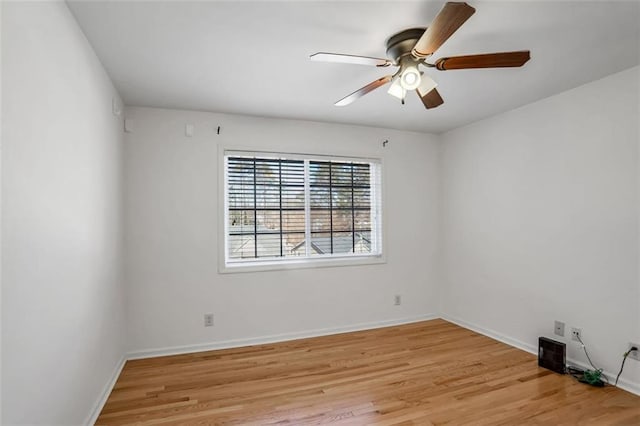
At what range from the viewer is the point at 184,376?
269cm

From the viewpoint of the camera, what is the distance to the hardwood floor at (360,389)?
212cm

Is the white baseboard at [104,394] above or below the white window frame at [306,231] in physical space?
below

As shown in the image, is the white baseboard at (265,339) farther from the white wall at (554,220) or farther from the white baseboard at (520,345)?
the white wall at (554,220)

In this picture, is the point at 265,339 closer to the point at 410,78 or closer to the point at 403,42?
the point at 410,78

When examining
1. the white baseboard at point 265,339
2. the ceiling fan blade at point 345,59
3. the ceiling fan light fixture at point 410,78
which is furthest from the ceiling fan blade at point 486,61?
the white baseboard at point 265,339

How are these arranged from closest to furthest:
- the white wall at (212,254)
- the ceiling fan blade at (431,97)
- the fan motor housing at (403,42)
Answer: the fan motor housing at (403,42)
the ceiling fan blade at (431,97)
the white wall at (212,254)

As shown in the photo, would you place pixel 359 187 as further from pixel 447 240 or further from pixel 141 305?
pixel 141 305

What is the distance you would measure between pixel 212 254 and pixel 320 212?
1.27 m

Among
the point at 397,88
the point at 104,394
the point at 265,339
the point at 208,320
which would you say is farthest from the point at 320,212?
the point at 104,394

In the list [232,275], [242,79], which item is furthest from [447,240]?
[242,79]

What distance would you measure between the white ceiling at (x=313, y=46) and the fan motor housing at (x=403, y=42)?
0.13ft

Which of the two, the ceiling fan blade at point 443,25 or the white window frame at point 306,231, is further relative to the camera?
the white window frame at point 306,231

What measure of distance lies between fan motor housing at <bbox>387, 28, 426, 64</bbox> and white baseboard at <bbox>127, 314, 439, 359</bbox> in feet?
9.30

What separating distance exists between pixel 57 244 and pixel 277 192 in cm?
223
